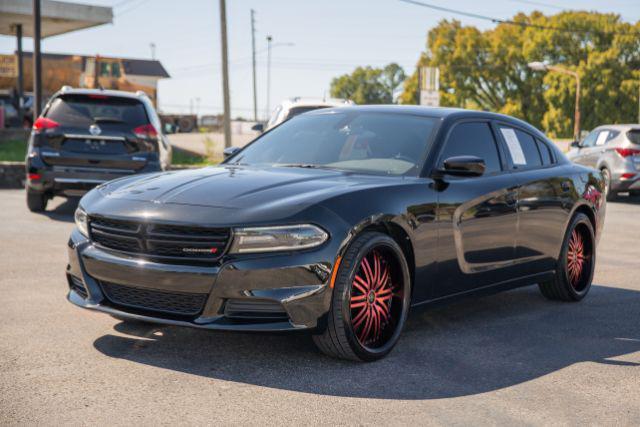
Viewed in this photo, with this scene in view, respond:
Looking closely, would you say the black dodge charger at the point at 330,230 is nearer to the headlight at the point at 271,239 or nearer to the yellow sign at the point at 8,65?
the headlight at the point at 271,239

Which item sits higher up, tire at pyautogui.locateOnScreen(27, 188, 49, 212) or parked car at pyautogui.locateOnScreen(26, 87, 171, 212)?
parked car at pyautogui.locateOnScreen(26, 87, 171, 212)

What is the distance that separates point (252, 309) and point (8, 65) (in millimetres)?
39681

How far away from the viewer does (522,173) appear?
22.2 ft

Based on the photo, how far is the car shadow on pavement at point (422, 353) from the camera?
4766mm

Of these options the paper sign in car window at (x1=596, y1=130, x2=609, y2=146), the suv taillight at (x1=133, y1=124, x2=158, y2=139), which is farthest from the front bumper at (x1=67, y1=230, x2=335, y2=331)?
the paper sign in car window at (x1=596, y1=130, x2=609, y2=146)

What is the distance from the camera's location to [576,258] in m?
7.57

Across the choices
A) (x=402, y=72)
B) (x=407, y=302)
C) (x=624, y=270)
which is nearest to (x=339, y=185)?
(x=407, y=302)

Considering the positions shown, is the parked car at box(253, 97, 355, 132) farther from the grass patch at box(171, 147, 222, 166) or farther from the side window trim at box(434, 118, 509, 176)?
the side window trim at box(434, 118, 509, 176)

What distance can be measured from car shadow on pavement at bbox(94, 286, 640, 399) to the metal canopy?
29064 millimetres

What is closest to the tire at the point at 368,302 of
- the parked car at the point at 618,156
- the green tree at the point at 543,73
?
the parked car at the point at 618,156

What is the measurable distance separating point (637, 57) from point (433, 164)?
65.0 meters

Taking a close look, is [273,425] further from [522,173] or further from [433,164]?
[522,173]

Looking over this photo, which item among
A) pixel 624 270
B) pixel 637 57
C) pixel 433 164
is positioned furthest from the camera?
pixel 637 57

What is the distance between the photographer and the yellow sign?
4084 cm
